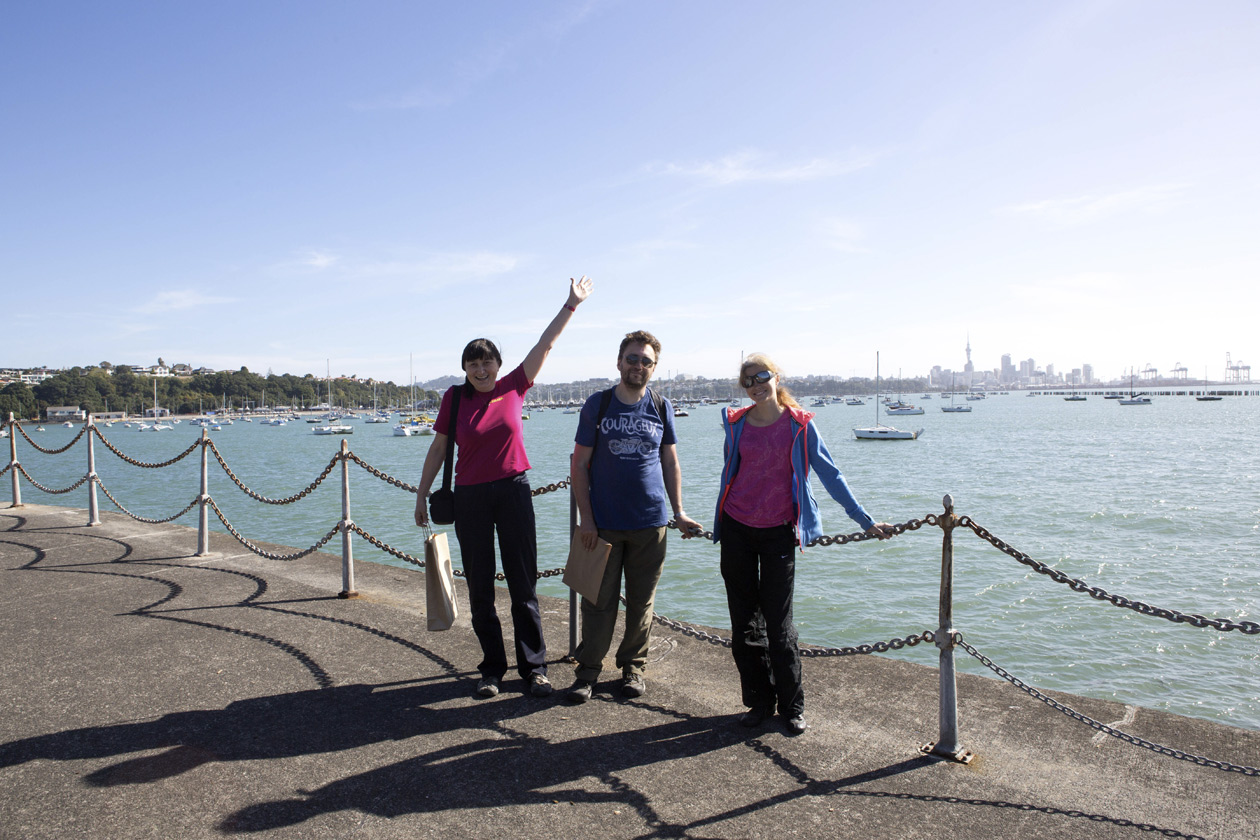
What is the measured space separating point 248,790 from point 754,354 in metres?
3.31

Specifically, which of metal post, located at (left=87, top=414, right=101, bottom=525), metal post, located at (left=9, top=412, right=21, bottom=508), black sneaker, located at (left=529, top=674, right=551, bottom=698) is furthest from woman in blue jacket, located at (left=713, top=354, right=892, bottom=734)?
metal post, located at (left=9, top=412, right=21, bottom=508)

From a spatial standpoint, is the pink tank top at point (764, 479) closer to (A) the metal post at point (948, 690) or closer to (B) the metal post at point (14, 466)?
(A) the metal post at point (948, 690)

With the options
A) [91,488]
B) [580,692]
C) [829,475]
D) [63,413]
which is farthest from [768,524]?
[63,413]

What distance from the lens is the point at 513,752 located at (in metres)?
3.80

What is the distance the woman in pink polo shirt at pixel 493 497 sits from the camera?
4547 mm

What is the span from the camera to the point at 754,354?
411 cm

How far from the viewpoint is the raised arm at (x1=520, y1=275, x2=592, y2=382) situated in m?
4.67

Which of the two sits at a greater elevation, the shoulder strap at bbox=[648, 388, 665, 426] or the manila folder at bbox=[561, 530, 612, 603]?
the shoulder strap at bbox=[648, 388, 665, 426]

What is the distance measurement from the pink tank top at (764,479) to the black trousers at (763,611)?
0.07m

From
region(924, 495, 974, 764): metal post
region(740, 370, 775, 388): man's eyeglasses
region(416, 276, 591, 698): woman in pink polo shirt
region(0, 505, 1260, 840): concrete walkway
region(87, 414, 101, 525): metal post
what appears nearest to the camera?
region(0, 505, 1260, 840): concrete walkway

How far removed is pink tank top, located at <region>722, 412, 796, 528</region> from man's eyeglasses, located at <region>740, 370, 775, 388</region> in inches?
8.7

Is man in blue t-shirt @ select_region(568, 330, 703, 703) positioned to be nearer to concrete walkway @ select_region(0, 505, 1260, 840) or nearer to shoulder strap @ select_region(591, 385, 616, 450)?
shoulder strap @ select_region(591, 385, 616, 450)

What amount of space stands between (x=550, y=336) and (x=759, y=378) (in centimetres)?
142

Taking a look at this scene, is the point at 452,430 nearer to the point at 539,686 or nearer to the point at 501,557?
the point at 501,557
